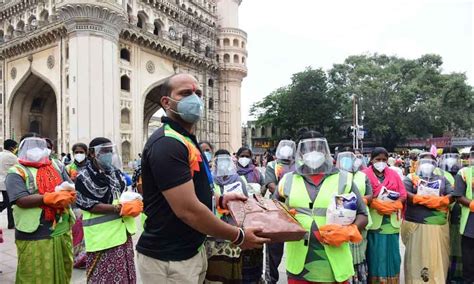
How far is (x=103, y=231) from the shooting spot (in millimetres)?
3809

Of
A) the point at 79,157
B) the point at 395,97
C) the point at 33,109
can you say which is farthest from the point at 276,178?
the point at 395,97

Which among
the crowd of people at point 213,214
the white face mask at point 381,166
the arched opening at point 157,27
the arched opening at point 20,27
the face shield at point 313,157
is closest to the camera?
the crowd of people at point 213,214

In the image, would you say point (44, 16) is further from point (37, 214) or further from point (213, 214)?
point (213, 214)

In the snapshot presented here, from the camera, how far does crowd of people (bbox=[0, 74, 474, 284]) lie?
2113 mm

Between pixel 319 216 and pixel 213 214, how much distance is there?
1.21 metres

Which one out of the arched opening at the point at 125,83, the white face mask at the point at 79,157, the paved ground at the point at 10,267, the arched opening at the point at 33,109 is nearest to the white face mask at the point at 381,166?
the paved ground at the point at 10,267

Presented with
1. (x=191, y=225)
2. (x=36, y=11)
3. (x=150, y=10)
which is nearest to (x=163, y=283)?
(x=191, y=225)

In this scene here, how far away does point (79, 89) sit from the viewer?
21.0 meters

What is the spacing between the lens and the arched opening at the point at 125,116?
2406 cm

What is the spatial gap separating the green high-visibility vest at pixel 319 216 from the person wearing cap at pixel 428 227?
2.06 m

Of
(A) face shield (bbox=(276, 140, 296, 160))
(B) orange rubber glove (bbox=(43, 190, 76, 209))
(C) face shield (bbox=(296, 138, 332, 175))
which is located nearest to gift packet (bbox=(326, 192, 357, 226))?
(C) face shield (bbox=(296, 138, 332, 175))

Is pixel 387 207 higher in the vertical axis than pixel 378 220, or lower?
higher

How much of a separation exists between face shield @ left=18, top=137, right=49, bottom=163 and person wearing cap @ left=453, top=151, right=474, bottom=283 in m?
4.77

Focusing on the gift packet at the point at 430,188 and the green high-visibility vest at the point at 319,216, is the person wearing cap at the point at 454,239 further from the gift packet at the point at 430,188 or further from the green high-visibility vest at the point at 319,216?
the green high-visibility vest at the point at 319,216
